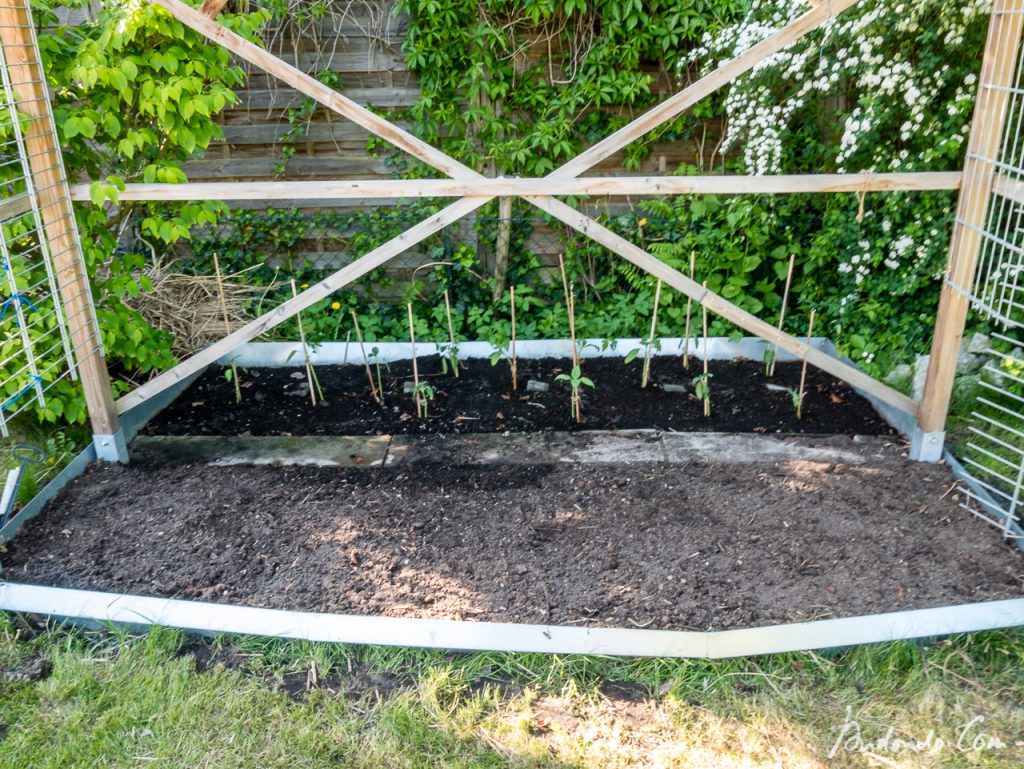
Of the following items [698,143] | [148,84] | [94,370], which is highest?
[148,84]

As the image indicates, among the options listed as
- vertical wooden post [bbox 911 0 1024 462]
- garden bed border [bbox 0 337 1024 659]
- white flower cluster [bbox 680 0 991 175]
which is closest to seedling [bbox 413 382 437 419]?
garden bed border [bbox 0 337 1024 659]

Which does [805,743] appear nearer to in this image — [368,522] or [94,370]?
[368,522]

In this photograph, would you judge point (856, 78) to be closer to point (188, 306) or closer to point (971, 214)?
point (971, 214)

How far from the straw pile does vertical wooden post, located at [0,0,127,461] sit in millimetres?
1099

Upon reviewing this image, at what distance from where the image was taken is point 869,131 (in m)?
4.36

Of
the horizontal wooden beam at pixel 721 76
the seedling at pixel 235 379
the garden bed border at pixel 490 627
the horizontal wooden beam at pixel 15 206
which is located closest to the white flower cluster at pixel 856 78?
the horizontal wooden beam at pixel 721 76

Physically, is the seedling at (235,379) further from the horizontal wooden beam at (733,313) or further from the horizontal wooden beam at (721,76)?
the horizontal wooden beam at (721,76)

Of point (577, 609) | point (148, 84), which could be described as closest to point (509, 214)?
point (148, 84)

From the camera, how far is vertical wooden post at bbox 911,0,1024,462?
10.3 feet

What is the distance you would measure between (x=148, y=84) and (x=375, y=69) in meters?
2.11

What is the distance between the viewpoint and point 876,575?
9.83ft

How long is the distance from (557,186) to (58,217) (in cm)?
208

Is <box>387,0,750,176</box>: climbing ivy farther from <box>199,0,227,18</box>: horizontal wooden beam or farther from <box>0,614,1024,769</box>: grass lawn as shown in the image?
<box>0,614,1024,769</box>: grass lawn

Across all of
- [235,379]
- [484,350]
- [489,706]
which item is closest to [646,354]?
[484,350]
